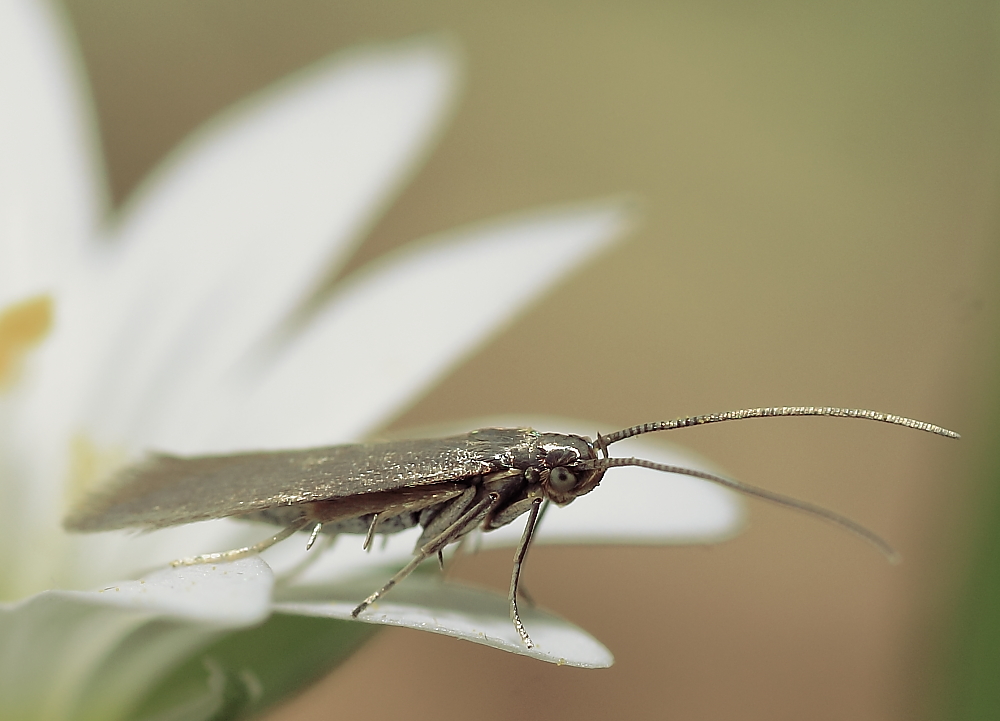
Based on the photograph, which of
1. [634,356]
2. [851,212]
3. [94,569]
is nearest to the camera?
[94,569]

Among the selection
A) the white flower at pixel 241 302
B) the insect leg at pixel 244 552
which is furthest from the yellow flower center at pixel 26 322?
the insect leg at pixel 244 552

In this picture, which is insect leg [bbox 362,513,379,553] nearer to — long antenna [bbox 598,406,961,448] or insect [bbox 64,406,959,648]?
insect [bbox 64,406,959,648]

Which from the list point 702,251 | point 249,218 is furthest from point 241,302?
point 702,251

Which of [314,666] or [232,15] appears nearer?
[314,666]

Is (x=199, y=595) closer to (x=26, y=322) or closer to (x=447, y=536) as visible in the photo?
(x=447, y=536)

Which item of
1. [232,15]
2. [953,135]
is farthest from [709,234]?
[232,15]

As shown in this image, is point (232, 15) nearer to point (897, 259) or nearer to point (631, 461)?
point (897, 259)
